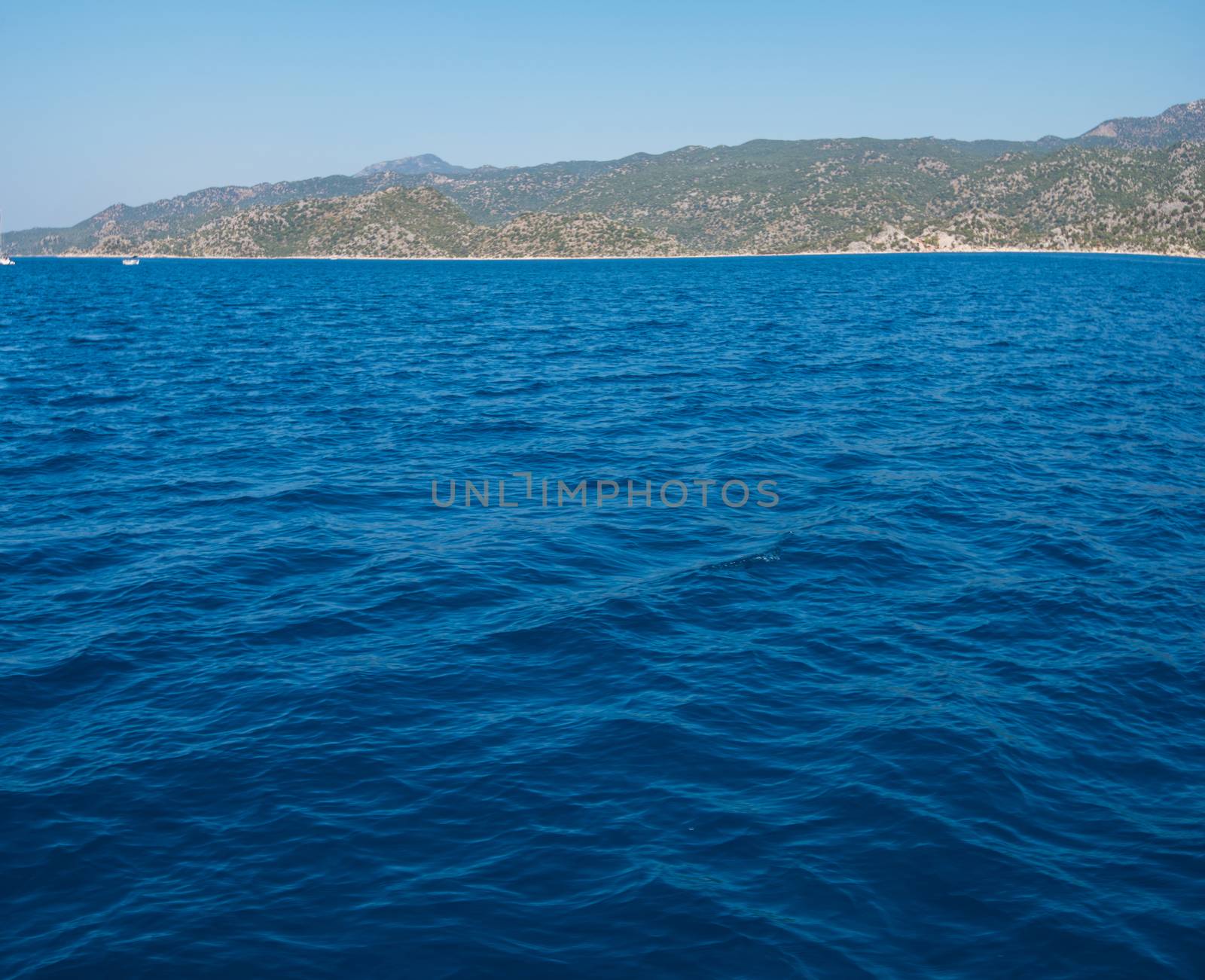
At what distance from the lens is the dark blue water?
1176 cm

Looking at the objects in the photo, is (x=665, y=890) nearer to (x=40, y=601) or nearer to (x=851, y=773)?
(x=851, y=773)

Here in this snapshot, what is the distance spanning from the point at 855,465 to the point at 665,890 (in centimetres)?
2622

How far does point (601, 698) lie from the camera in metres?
17.8

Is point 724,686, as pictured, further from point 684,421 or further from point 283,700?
point 684,421

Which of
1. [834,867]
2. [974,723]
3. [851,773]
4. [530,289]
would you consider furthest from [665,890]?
[530,289]

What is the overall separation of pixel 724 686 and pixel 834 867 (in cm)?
573

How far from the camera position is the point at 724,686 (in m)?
18.3

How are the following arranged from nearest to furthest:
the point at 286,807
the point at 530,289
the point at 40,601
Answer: the point at 286,807
the point at 40,601
the point at 530,289

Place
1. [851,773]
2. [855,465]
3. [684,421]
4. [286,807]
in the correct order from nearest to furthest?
[286,807]
[851,773]
[855,465]
[684,421]

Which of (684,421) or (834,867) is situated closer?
(834,867)

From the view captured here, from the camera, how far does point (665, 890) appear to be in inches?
481

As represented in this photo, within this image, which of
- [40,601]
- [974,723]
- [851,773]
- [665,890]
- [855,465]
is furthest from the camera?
[855,465]

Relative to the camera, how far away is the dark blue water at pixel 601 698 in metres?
11.8

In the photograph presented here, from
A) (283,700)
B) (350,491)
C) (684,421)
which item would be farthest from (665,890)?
(684,421)
